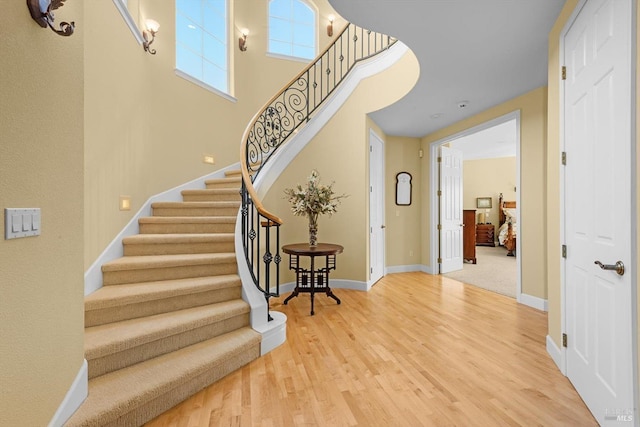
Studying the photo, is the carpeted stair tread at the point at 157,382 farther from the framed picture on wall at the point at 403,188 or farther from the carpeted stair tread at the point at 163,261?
the framed picture on wall at the point at 403,188

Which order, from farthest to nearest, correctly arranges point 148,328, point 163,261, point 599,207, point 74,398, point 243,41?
point 243,41 → point 163,261 → point 148,328 → point 599,207 → point 74,398

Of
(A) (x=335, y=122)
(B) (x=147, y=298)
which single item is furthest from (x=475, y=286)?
(B) (x=147, y=298)

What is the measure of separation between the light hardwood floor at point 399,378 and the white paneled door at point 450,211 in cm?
219

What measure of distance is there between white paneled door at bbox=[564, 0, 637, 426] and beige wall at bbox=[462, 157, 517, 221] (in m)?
8.24

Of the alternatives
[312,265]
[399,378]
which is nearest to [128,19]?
[312,265]

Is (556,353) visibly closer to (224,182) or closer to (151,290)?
(151,290)

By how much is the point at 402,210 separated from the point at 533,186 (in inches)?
90.0

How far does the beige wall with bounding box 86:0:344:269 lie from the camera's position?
2604mm

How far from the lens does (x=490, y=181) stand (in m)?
9.87

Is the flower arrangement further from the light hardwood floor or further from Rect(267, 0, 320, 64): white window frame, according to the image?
Rect(267, 0, 320, 64): white window frame

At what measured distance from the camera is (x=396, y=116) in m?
4.57

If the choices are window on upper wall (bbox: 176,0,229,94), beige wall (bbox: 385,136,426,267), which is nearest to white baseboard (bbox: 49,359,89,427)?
window on upper wall (bbox: 176,0,229,94)

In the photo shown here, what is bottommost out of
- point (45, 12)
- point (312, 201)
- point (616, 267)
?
point (616, 267)

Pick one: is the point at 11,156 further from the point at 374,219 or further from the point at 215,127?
the point at 374,219
